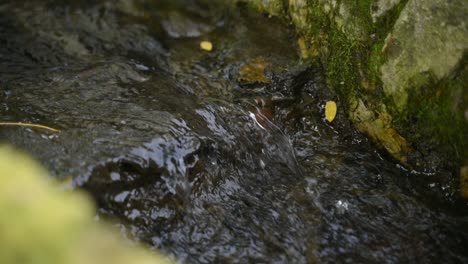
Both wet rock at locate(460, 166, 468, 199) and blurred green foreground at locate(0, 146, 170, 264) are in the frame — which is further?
wet rock at locate(460, 166, 468, 199)

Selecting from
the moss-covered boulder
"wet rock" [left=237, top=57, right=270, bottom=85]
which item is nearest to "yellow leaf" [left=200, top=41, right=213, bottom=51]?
"wet rock" [left=237, top=57, right=270, bottom=85]

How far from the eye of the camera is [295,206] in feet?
10.6

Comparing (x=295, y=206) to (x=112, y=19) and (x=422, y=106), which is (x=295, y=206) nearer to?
(x=422, y=106)

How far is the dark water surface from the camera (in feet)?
9.40

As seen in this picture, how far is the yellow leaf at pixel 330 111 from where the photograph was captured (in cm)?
396

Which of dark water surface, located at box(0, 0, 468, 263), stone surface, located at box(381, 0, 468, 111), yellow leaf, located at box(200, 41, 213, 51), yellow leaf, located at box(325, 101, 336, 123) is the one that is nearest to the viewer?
dark water surface, located at box(0, 0, 468, 263)

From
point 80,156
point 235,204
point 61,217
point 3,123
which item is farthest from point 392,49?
point 3,123

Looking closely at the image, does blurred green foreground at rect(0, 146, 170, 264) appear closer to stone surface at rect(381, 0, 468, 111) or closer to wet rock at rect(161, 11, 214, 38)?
stone surface at rect(381, 0, 468, 111)

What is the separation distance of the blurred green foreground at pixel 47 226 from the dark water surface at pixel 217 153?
3.8 inches

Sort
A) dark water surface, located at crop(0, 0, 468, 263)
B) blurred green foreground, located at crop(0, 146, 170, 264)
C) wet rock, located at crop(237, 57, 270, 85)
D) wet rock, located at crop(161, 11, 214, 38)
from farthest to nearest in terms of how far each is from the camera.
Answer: wet rock, located at crop(161, 11, 214, 38) < wet rock, located at crop(237, 57, 270, 85) < dark water surface, located at crop(0, 0, 468, 263) < blurred green foreground, located at crop(0, 146, 170, 264)

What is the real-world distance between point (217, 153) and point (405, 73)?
1508mm

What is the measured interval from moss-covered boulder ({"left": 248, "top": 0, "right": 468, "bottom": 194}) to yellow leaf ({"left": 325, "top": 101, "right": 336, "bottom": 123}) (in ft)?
0.33

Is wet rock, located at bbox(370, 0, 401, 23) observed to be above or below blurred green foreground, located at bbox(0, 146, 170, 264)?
above

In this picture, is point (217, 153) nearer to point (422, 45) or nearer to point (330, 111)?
point (330, 111)
